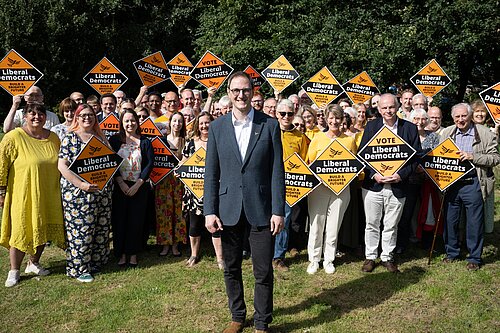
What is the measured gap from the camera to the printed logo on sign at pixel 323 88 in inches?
369

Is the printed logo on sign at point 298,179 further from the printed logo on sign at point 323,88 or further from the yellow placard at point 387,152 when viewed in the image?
the printed logo on sign at point 323,88

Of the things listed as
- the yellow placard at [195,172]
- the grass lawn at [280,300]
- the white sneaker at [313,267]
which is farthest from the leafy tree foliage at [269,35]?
the yellow placard at [195,172]

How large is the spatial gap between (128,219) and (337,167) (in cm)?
300

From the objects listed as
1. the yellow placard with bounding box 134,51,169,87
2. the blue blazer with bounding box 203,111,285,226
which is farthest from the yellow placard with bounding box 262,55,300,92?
the blue blazer with bounding box 203,111,285,226

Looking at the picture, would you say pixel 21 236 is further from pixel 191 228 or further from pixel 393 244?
pixel 393 244

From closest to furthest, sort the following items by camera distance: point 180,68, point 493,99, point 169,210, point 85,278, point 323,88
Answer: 1. point 85,278
2. point 169,210
3. point 493,99
4. point 323,88
5. point 180,68

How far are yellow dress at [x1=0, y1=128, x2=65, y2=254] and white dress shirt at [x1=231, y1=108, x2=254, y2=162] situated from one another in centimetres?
287

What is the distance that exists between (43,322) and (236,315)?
2124 millimetres

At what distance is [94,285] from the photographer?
19.7 ft

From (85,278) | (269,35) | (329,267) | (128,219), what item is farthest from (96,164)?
(269,35)

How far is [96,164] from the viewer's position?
230 inches

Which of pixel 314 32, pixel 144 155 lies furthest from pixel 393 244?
pixel 314 32

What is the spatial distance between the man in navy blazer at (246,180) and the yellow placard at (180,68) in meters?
6.56

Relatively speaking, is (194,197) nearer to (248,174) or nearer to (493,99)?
(248,174)
